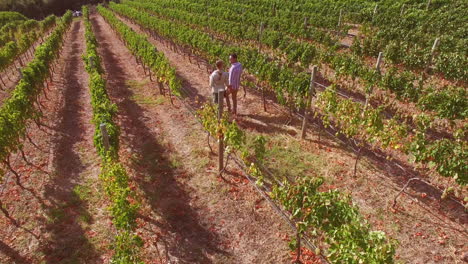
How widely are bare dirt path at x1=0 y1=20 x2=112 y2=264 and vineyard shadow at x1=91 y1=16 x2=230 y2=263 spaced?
111 cm

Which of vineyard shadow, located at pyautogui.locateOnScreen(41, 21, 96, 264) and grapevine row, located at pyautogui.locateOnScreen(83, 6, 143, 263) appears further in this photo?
vineyard shadow, located at pyautogui.locateOnScreen(41, 21, 96, 264)

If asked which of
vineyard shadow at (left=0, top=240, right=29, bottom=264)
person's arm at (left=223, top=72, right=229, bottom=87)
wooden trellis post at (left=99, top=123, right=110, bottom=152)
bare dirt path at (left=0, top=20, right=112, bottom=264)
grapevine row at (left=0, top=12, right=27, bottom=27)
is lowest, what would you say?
vineyard shadow at (left=0, top=240, right=29, bottom=264)

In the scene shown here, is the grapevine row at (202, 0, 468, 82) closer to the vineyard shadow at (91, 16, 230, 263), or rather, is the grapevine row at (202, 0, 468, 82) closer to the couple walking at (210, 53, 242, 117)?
the couple walking at (210, 53, 242, 117)

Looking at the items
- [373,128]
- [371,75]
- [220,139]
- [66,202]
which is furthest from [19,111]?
[371,75]

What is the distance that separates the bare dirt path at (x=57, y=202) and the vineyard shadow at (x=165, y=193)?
1110mm

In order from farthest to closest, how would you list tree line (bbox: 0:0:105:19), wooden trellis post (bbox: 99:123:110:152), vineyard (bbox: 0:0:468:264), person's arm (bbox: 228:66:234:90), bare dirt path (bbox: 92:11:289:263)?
tree line (bbox: 0:0:105:19) < person's arm (bbox: 228:66:234:90) < wooden trellis post (bbox: 99:123:110:152) < bare dirt path (bbox: 92:11:289:263) < vineyard (bbox: 0:0:468:264)

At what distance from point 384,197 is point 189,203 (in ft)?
14.8

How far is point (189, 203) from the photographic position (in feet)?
21.5

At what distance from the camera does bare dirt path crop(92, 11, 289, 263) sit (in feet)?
18.0

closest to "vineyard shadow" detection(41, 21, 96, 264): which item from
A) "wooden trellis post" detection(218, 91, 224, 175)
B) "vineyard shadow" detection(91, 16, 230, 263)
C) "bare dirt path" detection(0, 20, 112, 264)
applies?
"bare dirt path" detection(0, 20, 112, 264)

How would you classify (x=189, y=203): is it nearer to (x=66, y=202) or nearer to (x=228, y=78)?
(x=66, y=202)

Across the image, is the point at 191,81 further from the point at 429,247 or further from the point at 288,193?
the point at 429,247

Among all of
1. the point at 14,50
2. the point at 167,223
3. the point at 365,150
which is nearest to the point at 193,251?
the point at 167,223

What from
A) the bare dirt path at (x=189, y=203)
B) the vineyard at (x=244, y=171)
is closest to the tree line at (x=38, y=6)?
the vineyard at (x=244, y=171)
